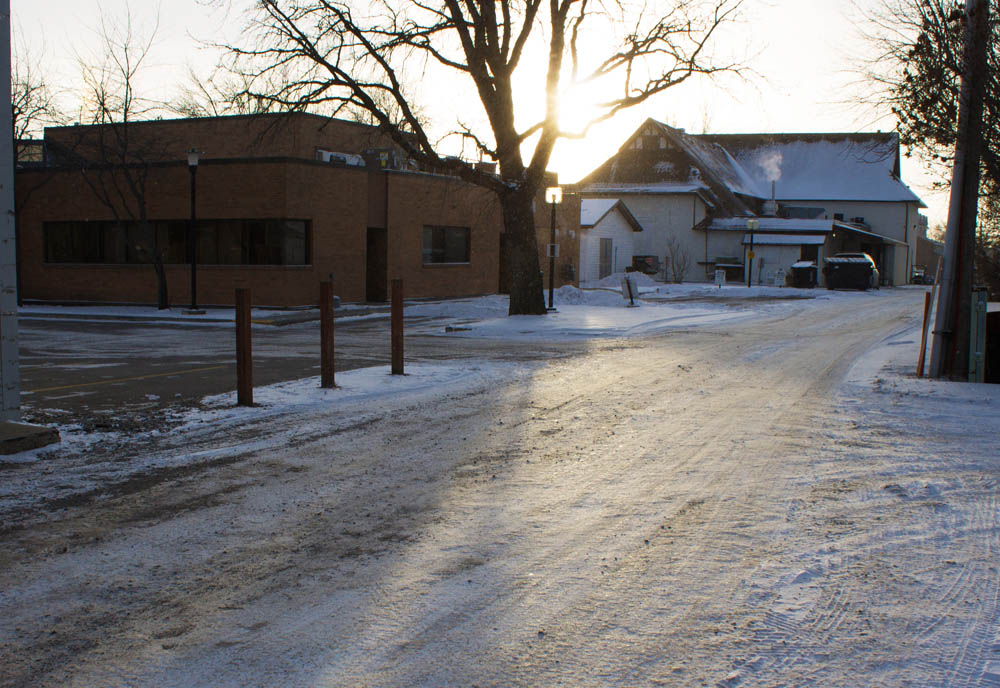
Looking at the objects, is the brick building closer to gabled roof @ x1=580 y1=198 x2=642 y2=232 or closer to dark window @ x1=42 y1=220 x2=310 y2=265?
dark window @ x1=42 y1=220 x2=310 y2=265

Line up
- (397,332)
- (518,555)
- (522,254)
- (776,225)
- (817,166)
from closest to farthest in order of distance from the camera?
(518,555) < (397,332) < (522,254) < (776,225) < (817,166)

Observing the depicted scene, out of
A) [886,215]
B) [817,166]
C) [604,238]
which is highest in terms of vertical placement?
→ [817,166]

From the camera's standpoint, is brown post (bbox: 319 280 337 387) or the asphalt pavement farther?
brown post (bbox: 319 280 337 387)

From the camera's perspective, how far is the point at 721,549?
488 centimetres

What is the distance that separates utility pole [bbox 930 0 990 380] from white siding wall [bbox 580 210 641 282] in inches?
1381

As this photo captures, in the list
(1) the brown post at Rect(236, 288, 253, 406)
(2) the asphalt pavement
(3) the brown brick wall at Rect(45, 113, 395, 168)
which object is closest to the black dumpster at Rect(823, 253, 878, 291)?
(3) the brown brick wall at Rect(45, 113, 395, 168)

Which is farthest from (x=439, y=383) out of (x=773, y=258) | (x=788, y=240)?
(x=788, y=240)

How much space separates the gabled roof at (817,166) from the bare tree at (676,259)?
552 inches

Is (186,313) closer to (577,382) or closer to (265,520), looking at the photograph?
(577,382)

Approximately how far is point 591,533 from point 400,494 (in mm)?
1439

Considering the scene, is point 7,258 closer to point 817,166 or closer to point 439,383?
point 439,383

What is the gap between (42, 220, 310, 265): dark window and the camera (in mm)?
27125

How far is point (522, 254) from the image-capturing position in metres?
22.8

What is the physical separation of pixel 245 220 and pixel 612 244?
27525mm
